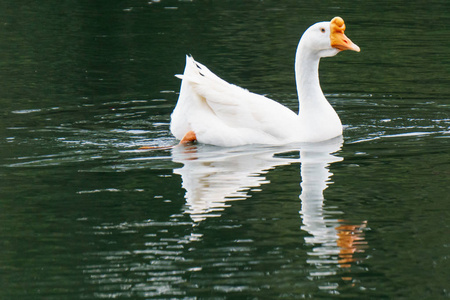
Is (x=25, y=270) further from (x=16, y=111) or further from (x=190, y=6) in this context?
(x=190, y=6)

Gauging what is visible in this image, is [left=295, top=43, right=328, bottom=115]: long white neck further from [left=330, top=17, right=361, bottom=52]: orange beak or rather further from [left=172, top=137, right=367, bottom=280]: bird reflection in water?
[left=172, top=137, right=367, bottom=280]: bird reflection in water

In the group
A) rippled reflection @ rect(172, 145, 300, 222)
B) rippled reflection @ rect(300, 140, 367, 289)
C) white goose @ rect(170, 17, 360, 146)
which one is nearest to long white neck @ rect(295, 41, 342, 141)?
white goose @ rect(170, 17, 360, 146)

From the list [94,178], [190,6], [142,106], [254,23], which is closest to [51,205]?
[94,178]

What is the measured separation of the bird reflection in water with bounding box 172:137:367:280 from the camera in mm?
7625

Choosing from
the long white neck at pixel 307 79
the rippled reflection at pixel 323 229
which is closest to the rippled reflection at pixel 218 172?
the rippled reflection at pixel 323 229

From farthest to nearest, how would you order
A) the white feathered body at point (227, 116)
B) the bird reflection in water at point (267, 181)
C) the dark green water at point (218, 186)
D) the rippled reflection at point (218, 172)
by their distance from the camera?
the white feathered body at point (227, 116) < the rippled reflection at point (218, 172) < the bird reflection in water at point (267, 181) < the dark green water at point (218, 186)

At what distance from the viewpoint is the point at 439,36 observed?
20297mm

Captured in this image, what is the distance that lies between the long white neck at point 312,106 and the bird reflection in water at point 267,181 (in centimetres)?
→ 15

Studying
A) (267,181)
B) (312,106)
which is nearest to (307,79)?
(312,106)

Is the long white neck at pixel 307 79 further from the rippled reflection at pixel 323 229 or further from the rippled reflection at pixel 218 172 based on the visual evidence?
the rippled reflection at pixel 323 229

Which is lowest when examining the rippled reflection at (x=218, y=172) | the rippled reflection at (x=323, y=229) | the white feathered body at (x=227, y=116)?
the rippled reflection at (x=323, y=229)

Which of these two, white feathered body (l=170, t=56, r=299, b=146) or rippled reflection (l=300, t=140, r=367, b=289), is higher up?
white feathered body (l=170, t=56, r=299, b=146)

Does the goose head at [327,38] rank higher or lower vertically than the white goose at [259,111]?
higher

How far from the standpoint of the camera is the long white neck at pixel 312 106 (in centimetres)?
1171
